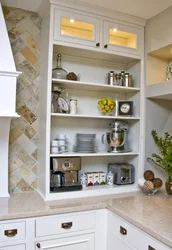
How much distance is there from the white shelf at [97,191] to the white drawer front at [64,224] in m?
0.27

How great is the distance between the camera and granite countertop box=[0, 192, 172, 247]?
62.9 inches

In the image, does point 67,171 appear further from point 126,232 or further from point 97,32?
point 97,32

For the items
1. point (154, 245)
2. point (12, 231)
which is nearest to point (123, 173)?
point (154, 245)

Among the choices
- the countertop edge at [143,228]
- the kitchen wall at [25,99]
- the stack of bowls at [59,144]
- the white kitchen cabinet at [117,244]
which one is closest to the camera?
the countertop edge at [143,228]

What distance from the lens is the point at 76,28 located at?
2.23 m

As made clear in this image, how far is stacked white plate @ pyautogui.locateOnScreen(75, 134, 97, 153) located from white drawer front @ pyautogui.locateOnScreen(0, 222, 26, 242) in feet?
2.80

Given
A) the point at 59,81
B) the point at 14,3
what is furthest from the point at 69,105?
the point at 14,3

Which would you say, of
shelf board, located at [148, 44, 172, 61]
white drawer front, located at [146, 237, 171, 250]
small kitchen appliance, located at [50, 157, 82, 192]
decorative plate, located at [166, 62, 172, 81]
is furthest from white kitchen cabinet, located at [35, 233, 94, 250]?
shelf board, located at [148, 44, 172, 61]

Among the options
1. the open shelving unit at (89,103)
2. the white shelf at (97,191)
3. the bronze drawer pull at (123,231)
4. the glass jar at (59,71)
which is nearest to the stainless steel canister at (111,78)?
the open shelving unit at (89,103)

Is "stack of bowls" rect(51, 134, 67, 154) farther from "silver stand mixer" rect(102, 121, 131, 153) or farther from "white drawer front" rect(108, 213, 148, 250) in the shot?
"white drawer front" rect(108, 213, 148, 250)

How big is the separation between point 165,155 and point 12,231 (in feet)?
4.92

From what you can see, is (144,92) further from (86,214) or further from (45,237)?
(45,237)

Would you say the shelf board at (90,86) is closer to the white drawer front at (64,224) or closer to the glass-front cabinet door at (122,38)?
the glass-front cabinet door at (122,38)

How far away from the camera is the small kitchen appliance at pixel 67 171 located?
7.24 ft
